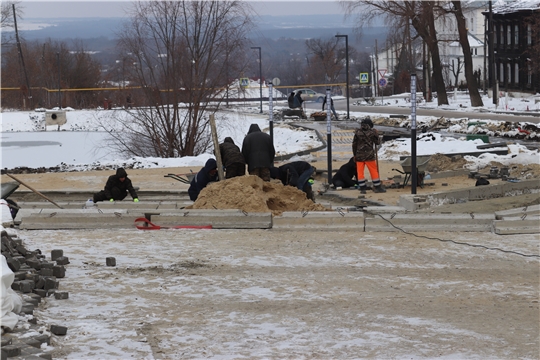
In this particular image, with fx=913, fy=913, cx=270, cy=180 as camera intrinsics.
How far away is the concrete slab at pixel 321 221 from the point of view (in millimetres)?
12414

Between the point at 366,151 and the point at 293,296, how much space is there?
8810mm

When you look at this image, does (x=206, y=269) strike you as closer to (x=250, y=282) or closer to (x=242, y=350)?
(x=250, y=282)

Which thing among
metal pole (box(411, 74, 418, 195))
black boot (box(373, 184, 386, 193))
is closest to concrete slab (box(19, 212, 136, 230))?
metal pole (box(411, 74, 418, 195))

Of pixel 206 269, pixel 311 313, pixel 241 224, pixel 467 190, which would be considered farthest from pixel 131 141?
Answer: pixel 311 313

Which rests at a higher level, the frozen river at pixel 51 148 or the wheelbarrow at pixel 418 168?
the wheelbarrow at pixel 418 168

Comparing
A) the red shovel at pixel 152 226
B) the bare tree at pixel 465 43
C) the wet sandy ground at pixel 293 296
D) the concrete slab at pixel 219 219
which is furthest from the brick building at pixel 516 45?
the wet sandy ground at pixel 293 296

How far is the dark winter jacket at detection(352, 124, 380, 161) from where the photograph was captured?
17297 mm

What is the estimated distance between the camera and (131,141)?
31750 millimetres

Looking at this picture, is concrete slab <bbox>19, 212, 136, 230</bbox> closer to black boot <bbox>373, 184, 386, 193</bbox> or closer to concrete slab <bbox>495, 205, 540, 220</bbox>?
concrete slab <bbox>495, 205, 540, 220</bbox>

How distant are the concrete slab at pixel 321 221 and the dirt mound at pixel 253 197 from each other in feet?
1.89

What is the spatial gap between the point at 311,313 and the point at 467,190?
849cm

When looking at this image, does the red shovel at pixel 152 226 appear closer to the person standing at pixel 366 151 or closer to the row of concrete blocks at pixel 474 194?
the row of concrete blocks at pixel 474 194

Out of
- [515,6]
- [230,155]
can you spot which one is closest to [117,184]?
[230,155]

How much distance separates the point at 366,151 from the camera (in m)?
17.4
